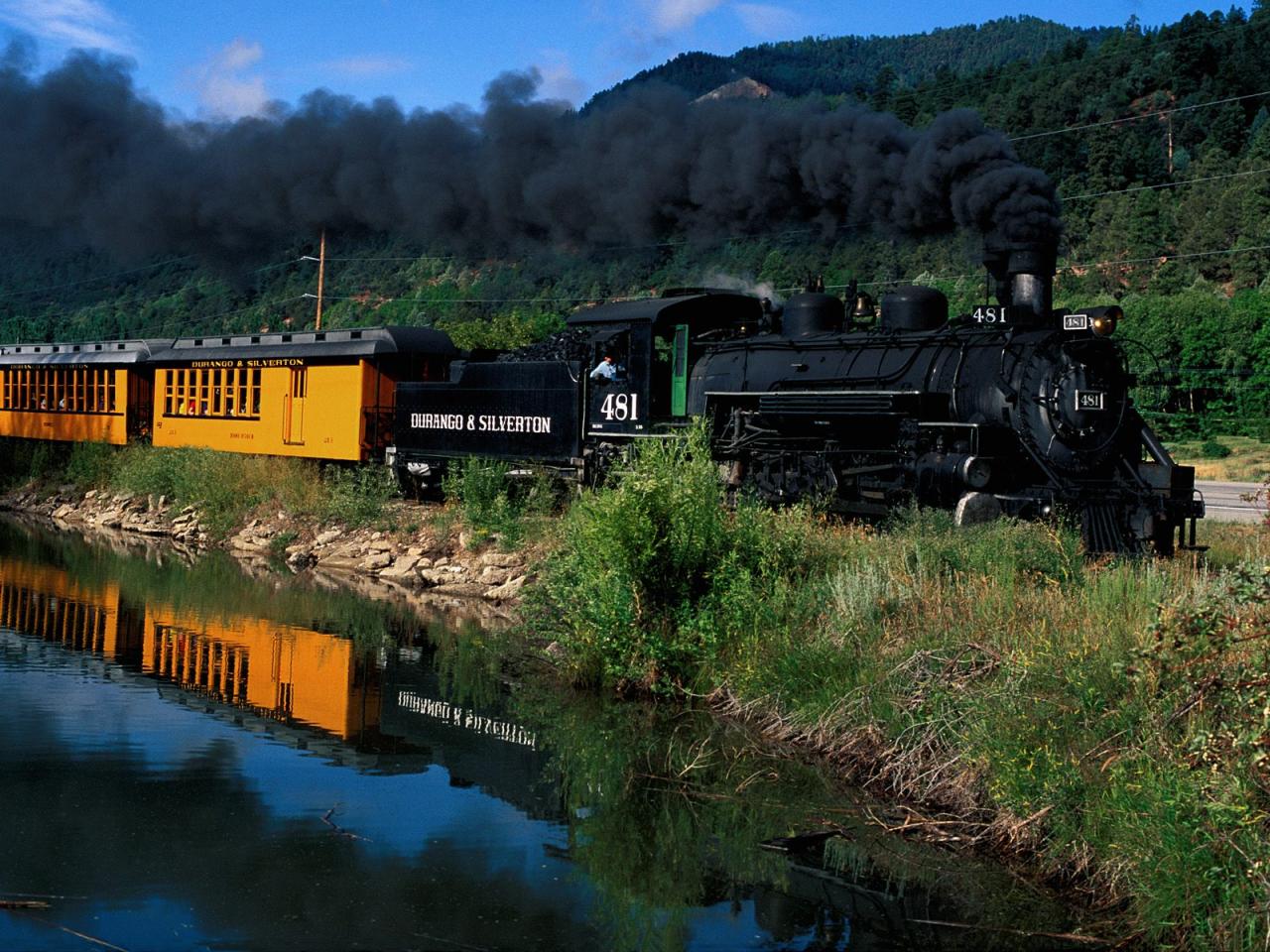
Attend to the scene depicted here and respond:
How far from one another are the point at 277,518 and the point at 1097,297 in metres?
42.4

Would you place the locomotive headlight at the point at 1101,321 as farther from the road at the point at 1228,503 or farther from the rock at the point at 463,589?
the rock at the point at 463,589

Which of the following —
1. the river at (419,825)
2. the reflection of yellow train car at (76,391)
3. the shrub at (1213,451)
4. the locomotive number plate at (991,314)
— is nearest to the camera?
the river at (419,825)

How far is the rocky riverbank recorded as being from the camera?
17.3 metres

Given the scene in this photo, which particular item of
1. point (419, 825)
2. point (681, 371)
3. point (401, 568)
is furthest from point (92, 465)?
point (419, 825)

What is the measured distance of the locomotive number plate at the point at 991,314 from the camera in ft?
48.2

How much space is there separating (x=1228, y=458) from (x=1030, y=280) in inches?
1111

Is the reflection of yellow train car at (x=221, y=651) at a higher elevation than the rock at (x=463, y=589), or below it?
below

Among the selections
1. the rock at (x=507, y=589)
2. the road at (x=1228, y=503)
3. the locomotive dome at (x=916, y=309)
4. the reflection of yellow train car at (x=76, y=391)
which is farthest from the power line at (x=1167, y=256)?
the rock at (x=507, y=589)

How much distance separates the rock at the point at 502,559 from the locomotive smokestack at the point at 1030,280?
642 centimetres

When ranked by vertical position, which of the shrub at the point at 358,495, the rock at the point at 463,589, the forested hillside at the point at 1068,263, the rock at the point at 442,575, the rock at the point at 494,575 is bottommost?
the rock at the point at 463,589

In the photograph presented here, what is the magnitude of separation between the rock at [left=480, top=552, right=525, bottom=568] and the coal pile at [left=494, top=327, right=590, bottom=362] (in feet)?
10.8

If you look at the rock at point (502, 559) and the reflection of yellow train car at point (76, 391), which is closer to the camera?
the rock at point (502, 559)

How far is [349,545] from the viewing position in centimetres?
2036

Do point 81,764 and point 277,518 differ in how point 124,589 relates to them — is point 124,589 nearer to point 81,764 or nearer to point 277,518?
point 277,518
